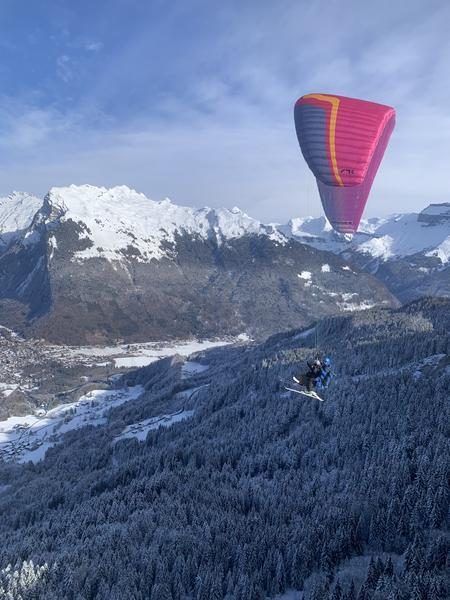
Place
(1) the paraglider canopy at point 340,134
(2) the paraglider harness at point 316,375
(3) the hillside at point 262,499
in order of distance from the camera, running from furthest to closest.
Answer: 1. (3) the hillside at point 262,499
2. (1) the paraglider canopy at point 340,134
3. (2) the paraglider harness at point 316,375

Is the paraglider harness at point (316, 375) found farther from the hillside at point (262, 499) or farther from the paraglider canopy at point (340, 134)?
the hillside at point (262, 499)

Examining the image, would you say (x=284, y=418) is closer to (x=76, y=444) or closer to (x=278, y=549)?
(x=278, y=549)

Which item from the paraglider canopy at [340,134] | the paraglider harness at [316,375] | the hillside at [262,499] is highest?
the paraglider canopy at [340,134]

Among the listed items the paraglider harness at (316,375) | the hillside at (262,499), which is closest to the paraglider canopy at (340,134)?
the paraglider harness at (316,375)

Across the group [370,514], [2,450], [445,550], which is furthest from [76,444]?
[445,550]

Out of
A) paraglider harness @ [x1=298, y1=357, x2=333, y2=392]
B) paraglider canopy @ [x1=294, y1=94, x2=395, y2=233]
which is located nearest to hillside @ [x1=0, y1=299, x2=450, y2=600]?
paraglider harness @ [x1=298, y1=357, x2=333, y2=392]

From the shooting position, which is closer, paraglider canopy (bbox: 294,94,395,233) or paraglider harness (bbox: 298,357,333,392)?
paraglider harness (bbox: 298,357,333,392)

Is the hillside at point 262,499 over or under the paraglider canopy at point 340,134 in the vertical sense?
under

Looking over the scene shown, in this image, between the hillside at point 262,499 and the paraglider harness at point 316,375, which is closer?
the paraglider harness at point 316,375

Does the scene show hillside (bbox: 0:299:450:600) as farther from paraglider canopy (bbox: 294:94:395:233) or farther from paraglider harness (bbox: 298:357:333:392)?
paraglider canopy (bbox: 294:94:395:233)
